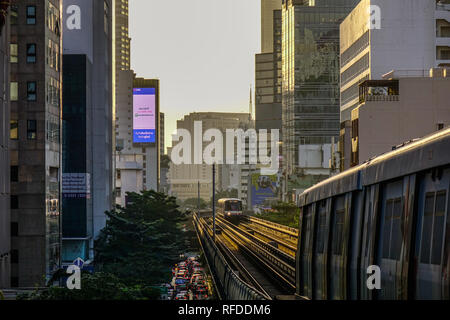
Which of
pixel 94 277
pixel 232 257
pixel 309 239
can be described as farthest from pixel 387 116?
pixel 309 239

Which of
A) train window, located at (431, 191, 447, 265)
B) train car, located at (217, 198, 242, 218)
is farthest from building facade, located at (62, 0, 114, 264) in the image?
train window, located at (431, 191, 447, 265)

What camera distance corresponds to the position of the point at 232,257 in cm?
6450

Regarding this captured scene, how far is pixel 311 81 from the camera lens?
515ft

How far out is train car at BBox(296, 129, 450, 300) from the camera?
847 cm

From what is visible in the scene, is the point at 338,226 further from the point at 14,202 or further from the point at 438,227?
the point at 14,202

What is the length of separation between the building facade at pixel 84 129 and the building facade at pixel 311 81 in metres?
72.9

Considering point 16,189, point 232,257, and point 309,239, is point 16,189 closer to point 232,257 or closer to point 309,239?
point 232,257

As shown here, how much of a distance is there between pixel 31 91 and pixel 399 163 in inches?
1660

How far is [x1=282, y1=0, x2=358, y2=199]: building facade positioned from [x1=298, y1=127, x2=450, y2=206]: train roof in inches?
5419

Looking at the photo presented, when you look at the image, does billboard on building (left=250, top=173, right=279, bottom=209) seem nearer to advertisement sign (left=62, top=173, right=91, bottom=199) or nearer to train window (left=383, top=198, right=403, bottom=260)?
advertisement sign (left=62, top=173, right=91, bottom=199)

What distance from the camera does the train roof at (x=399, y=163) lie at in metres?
8.54

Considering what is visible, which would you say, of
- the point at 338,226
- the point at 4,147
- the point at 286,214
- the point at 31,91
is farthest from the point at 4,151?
the point at 286,214
